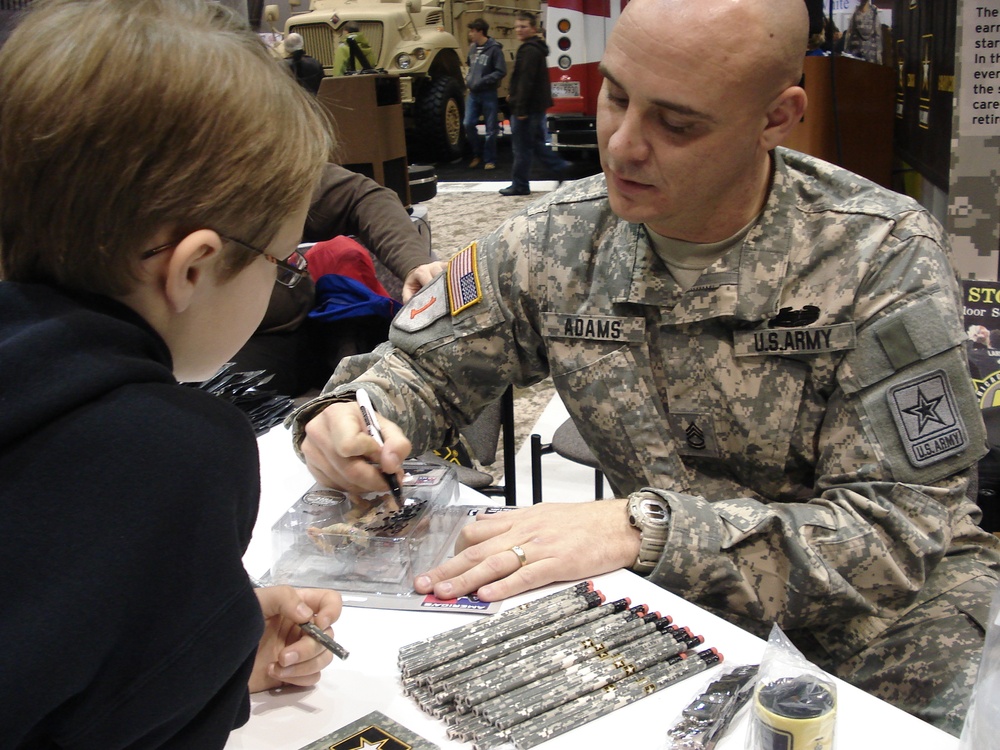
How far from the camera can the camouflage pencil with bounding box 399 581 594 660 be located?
1.10m

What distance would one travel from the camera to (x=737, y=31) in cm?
137

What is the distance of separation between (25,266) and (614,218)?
3.67 feet

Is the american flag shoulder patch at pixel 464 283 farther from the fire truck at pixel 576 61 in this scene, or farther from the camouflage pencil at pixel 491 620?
the fire truck at pixel 576 61

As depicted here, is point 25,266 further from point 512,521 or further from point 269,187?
point 512,521

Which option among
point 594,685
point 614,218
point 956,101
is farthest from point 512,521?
point 956,101

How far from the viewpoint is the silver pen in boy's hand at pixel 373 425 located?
4.53 feet

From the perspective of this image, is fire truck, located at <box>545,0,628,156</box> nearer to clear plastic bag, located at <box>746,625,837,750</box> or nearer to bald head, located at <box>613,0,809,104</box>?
bald head, located at <box>613,0,809,104</box>

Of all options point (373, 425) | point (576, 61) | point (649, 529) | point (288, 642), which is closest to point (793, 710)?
point (649, 529)

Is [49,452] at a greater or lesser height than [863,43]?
lesser

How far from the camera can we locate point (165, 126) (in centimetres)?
69

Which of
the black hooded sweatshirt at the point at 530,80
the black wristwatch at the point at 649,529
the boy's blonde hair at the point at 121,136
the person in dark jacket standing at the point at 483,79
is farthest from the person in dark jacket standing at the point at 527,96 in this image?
the boy's blonde hair at the point at 121,136

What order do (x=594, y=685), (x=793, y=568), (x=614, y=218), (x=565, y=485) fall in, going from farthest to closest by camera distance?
1. (x=565, y=485)
2. (x=614, y=218)
3. (x=793, y=568)
4. (x=594, y=685)

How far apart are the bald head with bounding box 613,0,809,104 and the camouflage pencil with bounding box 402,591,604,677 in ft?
2.63

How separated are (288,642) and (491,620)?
0.79 ft
